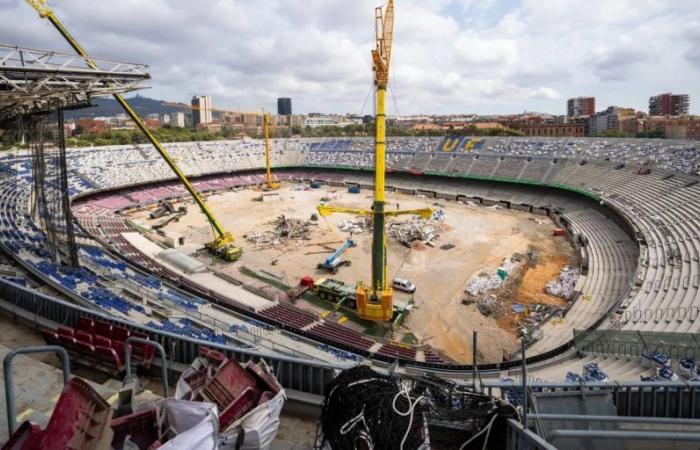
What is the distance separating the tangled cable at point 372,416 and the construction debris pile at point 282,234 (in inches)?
1017

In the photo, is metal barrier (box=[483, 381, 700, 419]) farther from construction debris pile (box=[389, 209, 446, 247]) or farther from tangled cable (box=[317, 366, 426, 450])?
construction debris pile (box=[389, 209, 446, 247])

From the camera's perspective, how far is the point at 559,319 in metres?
18.2

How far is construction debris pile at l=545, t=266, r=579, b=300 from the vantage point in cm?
2113

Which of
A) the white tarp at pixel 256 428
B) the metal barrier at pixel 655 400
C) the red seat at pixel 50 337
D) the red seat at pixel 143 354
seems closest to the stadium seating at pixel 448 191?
the red seat at pixel 143 354

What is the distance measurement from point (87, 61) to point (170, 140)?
187ft

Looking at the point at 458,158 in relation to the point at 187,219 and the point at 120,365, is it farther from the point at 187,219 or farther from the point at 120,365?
the point at 120,365

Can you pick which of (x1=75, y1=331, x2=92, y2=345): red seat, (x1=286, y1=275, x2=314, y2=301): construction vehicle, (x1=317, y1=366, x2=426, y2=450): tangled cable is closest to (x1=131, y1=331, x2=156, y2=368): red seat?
(x1=75, y1=331, x2=92, y2=345): red seat

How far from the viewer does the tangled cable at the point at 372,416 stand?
151 inches

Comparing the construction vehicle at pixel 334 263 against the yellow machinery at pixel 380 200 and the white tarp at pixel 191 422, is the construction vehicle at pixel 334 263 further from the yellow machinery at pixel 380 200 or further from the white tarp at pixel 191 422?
the white tarp at pixel 191 422

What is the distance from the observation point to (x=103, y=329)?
7.80 metres

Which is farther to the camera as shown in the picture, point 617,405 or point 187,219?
point 187,219

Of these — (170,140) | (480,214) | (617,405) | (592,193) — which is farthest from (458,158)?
(617,405)

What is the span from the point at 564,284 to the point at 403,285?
27.9ft

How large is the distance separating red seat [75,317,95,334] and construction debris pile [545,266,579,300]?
66.6 feet
